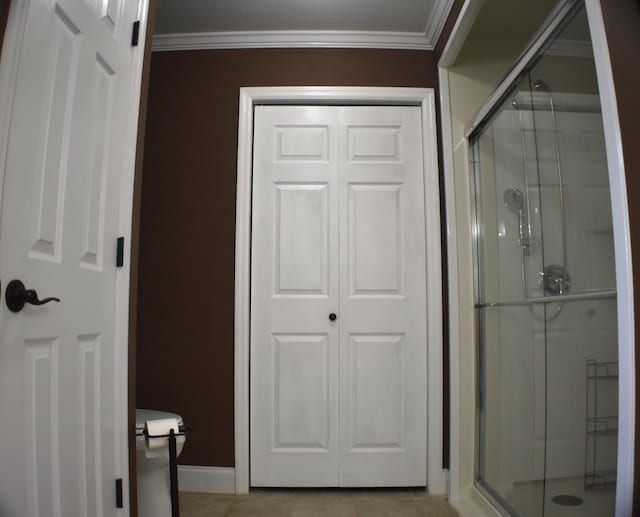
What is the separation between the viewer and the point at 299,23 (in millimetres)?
2725

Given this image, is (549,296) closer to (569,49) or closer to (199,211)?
(569,49)

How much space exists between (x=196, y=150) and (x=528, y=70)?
1779mm

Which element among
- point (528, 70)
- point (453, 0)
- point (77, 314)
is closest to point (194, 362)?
point (77, 314)

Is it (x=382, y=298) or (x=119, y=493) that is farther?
(x=382, y=298)

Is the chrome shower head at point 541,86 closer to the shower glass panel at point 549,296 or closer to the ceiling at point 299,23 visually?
the shower glass panel at point 549,296

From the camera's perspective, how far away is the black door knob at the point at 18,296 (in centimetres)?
101

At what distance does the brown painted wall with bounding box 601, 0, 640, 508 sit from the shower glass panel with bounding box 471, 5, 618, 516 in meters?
0.19

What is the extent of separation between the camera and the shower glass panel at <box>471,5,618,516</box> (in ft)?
4.85

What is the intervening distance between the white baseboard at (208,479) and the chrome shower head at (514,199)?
1952 millimetres

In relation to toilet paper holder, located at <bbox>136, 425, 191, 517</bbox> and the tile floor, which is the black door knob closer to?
toilet paper holder, located at <bbox>136, 425, 191, 517</bbox>

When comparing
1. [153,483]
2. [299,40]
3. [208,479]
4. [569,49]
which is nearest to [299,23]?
[299,40]

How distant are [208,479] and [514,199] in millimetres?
2103

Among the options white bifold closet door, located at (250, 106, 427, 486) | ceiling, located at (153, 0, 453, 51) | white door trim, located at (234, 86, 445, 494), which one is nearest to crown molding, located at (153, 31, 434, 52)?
ceiling, located at (153, 0, 453, 51)

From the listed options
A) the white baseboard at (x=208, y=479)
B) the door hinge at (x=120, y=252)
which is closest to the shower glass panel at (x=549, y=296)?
the white baseboard at (x=208, y=479)
